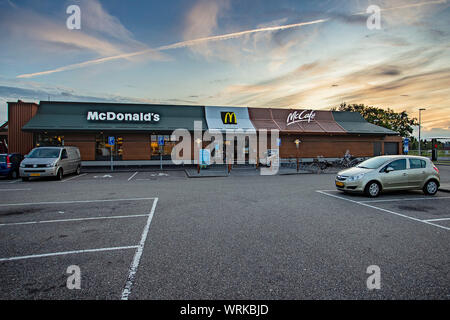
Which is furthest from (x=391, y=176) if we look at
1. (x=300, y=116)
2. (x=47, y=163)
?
(x=300, y=116)

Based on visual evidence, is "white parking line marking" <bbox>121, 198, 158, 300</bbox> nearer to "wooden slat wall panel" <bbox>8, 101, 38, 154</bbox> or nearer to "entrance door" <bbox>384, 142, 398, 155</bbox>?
"wooden slat wall panel" <bbox>8, 101, 38, 154</bbox>

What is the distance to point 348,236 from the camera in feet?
17.2

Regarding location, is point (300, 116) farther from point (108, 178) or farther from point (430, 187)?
point (108, 178)

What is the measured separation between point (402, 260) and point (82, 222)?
271 inches

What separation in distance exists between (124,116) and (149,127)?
2476 mm

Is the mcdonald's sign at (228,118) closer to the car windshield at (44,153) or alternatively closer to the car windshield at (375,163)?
the car windshield at (44,153)

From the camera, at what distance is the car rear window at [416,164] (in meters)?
9.89

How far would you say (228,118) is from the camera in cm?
2591

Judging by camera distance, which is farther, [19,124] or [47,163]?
[19,124]

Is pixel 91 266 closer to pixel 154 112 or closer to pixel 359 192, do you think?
pixel 359 192

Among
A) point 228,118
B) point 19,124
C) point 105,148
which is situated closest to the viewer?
point 19,124

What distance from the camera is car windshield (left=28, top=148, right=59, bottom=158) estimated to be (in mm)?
15164

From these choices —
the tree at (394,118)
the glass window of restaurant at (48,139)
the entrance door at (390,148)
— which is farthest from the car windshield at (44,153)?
the tree at (394,118)

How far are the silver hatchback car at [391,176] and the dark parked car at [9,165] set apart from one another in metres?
18.9
